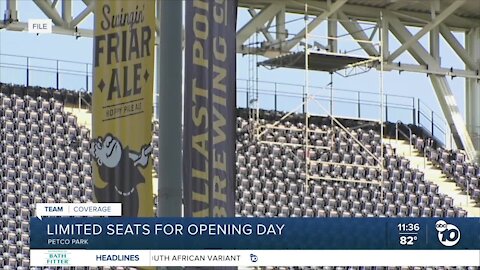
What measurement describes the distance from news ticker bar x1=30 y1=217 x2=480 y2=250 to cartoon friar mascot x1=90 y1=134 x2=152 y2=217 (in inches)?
23.6

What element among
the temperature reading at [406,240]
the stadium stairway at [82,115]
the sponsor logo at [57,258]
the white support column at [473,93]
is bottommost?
the sponsor logo at [57,258]

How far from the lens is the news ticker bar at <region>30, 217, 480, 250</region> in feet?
40.7

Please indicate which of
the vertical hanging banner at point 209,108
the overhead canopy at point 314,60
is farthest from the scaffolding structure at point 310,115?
the vertical hanging banner at point 209,108

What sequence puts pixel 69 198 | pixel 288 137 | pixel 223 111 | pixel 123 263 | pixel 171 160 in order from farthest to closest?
pixel 288 137, pixel 69 198, pixel 223 111, pixel 123 263, pixel 171 160

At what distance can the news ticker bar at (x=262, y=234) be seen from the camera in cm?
1241

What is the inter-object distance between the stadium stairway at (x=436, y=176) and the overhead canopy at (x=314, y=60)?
7.62 ft

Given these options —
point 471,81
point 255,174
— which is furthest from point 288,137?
point 471,81

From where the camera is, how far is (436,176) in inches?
1410

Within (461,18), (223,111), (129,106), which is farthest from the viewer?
(461,18)

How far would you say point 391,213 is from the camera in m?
33.1

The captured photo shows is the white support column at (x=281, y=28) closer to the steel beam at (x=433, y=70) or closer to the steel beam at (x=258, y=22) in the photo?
the steel beam at (x=258, y=22)

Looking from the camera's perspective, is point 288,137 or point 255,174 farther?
point 288,137

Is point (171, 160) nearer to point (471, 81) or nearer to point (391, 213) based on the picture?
point (391, 213)

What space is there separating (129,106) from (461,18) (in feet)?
83.9
